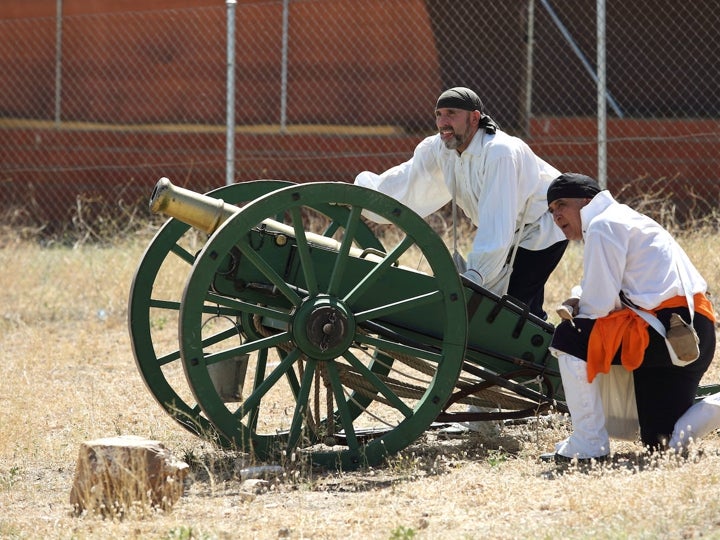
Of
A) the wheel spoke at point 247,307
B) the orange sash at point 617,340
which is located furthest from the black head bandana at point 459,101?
the wheel spoke at point 247,307

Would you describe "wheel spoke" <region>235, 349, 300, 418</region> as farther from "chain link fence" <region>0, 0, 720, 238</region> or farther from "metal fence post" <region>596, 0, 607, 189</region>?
"chain link fence" <region>0, 0, 720, 238</region>

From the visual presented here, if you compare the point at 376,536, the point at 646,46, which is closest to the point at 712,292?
the point at 646,46

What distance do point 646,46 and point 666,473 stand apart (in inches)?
309

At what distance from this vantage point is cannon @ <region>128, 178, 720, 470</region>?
4828 millimetres

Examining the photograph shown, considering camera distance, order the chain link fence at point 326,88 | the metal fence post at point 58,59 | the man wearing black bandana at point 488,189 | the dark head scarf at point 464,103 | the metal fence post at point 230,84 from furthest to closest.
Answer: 1. the metal fence post at point 58,59
2. the chain link fence at point 326,88
3. the metal fence post at point 230,84
4. the dark head scarf at point 464,103
5. the man wearing black bandana at point 488,189

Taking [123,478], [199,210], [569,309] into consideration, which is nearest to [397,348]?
[569,309]

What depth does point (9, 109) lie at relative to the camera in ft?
42.6

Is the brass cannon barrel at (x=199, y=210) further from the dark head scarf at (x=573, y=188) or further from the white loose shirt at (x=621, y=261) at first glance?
the white loose shirt at (x=621, y=261)

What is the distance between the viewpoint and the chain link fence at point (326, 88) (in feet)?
36.6

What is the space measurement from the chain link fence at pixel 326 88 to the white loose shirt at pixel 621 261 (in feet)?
19.9

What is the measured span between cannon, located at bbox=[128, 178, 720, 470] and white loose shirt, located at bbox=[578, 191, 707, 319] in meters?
0.55

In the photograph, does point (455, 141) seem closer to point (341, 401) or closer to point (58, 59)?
point (341, 401)

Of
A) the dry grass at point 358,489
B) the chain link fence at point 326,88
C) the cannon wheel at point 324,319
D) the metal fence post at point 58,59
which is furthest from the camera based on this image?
the metal fence post at point 58,59

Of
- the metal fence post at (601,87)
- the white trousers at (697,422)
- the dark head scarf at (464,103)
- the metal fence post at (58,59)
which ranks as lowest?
the white trousers at (697,422)
